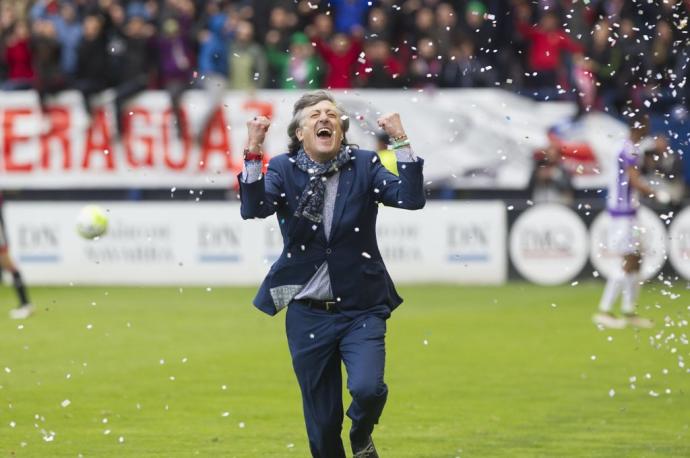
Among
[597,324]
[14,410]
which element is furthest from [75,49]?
[14,410]

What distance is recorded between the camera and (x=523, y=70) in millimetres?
22359

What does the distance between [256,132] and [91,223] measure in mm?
7770

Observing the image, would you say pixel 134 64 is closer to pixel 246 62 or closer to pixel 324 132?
pixel 246 62

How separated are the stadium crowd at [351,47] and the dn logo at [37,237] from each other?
2.39 meters

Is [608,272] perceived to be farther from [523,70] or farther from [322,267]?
[322,267]

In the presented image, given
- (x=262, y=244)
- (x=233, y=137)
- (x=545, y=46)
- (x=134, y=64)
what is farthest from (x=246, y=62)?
(x=545, y=46)

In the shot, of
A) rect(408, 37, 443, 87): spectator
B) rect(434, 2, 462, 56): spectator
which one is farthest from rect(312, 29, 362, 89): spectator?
rect(434, 2, 462, 56): spectator

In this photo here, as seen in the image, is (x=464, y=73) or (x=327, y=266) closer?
(x=327, y=266)

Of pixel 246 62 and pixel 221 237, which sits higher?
pixel 246 62

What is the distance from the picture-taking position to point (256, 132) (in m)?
7.24

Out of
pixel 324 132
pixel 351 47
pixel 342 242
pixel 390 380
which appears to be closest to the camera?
pixel 324 132

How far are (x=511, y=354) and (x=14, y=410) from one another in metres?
5.50

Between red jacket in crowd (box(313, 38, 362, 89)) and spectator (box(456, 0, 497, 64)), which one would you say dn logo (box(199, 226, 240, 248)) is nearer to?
red jacket in crowd (box(313, 38, 362, 89))

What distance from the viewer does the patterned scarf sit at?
7.59 meters
